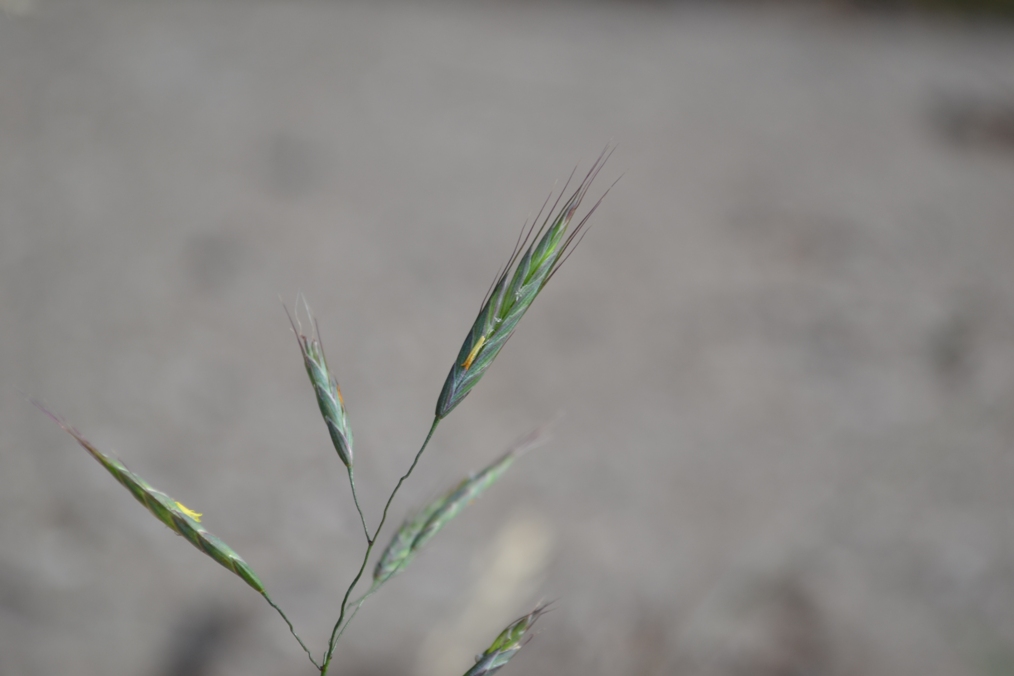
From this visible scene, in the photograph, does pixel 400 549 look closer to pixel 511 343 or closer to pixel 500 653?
pixel 500 653

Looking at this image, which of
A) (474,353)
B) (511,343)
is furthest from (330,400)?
(511,343)

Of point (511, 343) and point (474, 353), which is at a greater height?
point (511, 343)

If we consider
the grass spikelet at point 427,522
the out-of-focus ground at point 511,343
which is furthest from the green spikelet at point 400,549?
the out-of-focus ground at point 511,343

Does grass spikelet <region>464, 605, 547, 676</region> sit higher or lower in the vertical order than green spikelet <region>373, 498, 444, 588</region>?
lower

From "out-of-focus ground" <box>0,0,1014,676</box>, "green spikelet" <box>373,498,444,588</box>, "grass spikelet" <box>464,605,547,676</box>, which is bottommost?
"grass spikelet" <box>464,605,547,676</box>

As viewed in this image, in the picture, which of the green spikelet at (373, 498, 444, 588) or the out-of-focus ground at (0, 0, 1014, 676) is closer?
the green spikelet at (373, 498, 444, 588)

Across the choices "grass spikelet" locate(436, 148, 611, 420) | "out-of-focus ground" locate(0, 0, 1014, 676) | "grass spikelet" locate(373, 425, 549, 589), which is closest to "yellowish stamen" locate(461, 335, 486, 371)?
"grass spikelet" locate(436, 148, 611, 420)

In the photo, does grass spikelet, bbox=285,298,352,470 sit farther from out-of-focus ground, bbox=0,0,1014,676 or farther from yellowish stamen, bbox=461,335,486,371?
out-of-focus ground, bbox=0,0,1014,676
